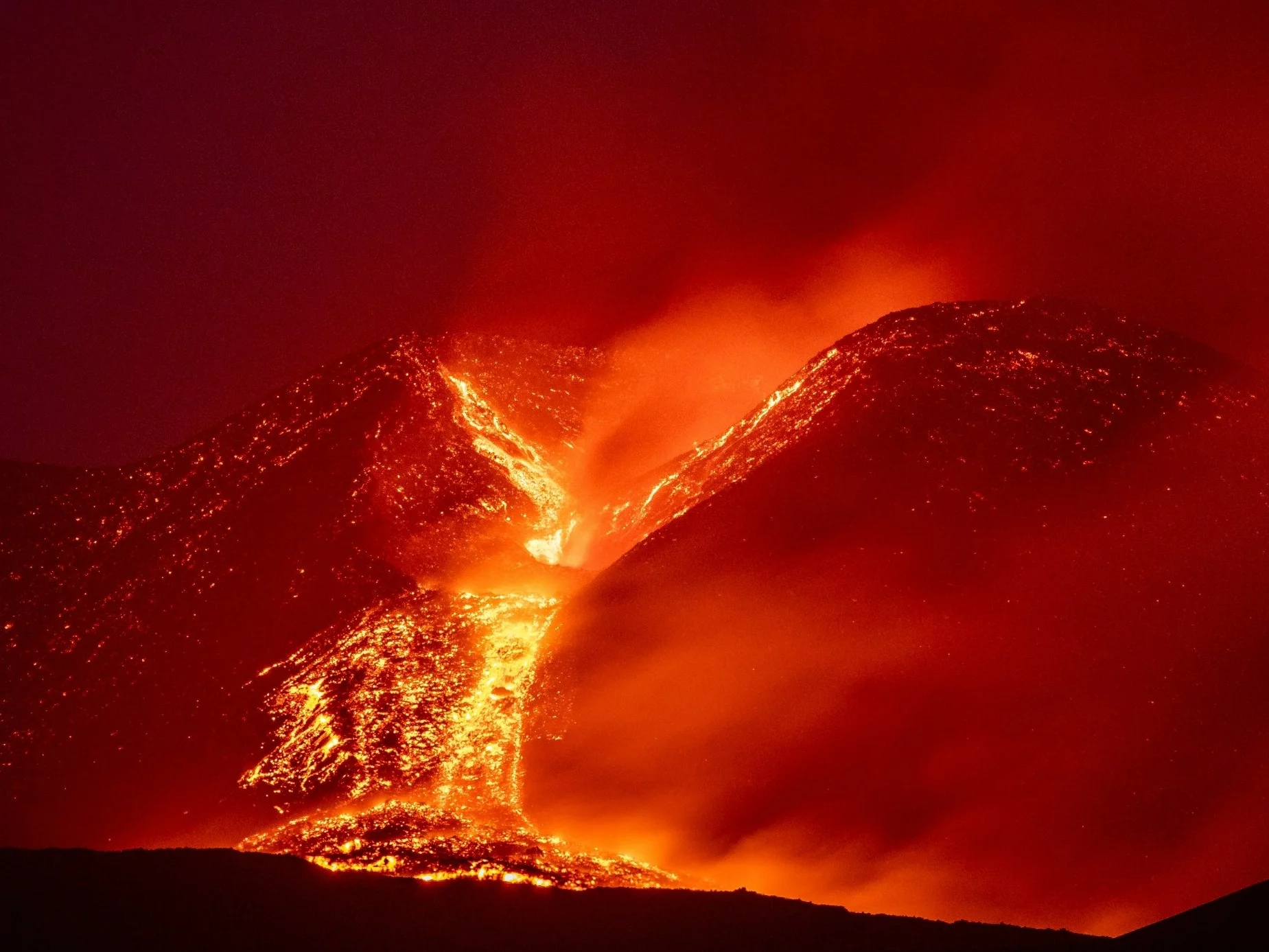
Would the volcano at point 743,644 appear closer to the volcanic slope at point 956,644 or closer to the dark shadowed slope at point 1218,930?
the volcanic slope at point 956,644

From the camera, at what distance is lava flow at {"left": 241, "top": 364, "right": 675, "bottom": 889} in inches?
888

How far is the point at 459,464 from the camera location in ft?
170

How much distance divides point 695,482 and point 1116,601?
16.0 metres

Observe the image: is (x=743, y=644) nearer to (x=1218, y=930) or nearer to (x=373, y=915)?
(x=373, y=915)

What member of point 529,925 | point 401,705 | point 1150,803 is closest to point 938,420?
point 1150,803

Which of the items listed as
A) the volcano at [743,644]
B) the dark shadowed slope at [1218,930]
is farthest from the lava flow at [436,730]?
the dark shadowed slope at [1218,930]

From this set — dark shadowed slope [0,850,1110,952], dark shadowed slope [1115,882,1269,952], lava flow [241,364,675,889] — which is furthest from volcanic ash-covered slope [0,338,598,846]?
dark shadowed slope [1115,882,1269,952]

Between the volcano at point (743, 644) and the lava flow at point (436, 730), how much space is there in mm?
155

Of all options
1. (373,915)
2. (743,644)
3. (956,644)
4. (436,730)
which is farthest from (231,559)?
(373,915)

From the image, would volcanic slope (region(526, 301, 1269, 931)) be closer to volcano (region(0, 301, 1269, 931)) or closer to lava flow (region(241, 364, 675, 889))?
volcano (region(0, 301, 1269, 931))

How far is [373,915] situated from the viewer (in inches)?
682

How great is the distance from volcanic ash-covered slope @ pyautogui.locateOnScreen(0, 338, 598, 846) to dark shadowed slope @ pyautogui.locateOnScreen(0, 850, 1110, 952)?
14982 mm

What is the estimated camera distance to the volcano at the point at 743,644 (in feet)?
92.4

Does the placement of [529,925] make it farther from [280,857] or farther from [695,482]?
[695,482]
